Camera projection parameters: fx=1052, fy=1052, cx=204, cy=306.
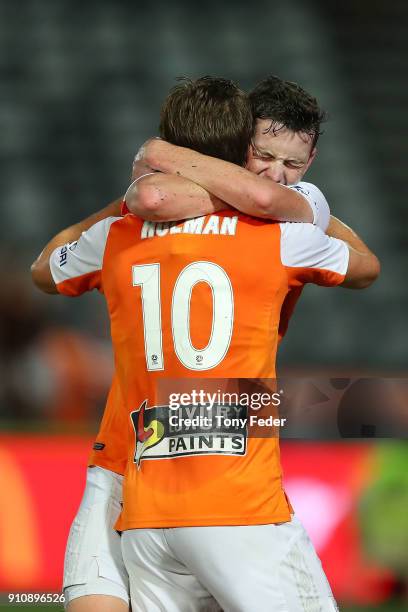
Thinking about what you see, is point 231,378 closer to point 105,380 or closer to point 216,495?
point 216,495

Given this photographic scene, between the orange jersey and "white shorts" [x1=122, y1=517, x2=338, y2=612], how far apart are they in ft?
0.11

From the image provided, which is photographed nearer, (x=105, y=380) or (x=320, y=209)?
(x=320, y=209)

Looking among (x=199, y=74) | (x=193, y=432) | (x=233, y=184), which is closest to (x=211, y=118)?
(x=233, y=184)

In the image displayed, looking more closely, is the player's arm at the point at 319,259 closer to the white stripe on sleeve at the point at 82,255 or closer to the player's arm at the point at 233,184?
the player's arm at the point at 233,184

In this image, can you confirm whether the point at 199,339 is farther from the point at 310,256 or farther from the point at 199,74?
the point at 199,74

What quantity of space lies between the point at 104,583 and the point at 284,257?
87 cm

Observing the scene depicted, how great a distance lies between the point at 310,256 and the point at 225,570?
2.41ft

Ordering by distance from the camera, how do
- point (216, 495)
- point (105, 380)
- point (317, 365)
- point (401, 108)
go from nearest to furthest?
point (216, 495)
point (105, 380)
point (317, 365)
point (401, 108)

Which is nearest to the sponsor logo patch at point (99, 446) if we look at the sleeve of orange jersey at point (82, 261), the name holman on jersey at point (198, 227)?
the sleeve of orange jersey at point (82, 261)

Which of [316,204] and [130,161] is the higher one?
[130,161]

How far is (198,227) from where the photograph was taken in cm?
239

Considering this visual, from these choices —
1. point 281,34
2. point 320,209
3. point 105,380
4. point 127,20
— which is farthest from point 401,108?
point 320,209

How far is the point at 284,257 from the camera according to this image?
2387mm

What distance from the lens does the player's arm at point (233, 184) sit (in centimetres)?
237
